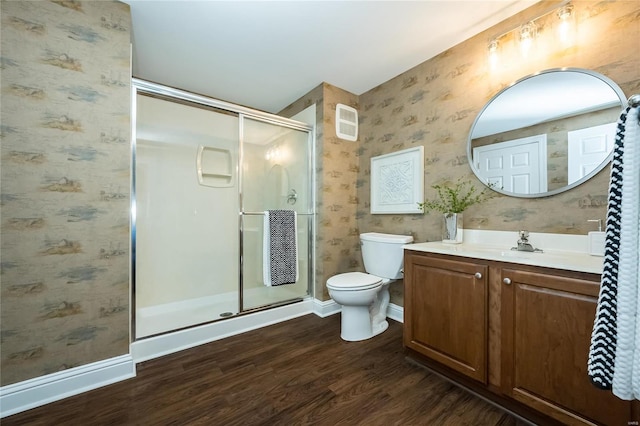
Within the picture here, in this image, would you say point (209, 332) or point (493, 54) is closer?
point (493, 54)

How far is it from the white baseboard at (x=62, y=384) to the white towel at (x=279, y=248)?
3.55 ft

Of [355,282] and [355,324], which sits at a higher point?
[355,282]

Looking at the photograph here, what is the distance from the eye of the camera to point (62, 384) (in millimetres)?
1390

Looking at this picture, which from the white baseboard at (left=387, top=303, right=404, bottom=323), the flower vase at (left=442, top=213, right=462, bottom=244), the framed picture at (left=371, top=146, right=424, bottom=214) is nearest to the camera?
the flower vase at (left=442, top=213, right=462, bottom=244)

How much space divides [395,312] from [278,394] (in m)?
1.35

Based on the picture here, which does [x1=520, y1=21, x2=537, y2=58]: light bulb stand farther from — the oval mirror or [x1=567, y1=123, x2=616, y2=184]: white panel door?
[x1=567, y1=123, x2=616, y2=184]: white panel door

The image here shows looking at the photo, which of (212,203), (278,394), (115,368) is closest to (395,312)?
(278,394)

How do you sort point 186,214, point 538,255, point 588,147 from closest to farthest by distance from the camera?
point 538,255 < point 588,147 < point 186,214

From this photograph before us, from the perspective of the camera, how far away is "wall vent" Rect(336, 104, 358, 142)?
2.63m

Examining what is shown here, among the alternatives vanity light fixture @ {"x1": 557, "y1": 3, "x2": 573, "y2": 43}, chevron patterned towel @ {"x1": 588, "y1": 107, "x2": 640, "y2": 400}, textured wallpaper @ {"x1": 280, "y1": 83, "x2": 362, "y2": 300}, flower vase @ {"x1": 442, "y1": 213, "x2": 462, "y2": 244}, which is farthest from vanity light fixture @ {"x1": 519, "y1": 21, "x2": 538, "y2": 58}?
textured wallpaper @ {"x1": 280, "y1": 83, "x2": 362, "y2": 300}

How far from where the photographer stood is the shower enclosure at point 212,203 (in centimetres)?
234

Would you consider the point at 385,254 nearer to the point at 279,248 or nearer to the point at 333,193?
the point at 333,193

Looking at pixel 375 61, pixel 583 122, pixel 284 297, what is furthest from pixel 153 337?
pixel 583 122

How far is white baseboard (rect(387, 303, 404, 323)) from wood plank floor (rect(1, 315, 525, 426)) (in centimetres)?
46
